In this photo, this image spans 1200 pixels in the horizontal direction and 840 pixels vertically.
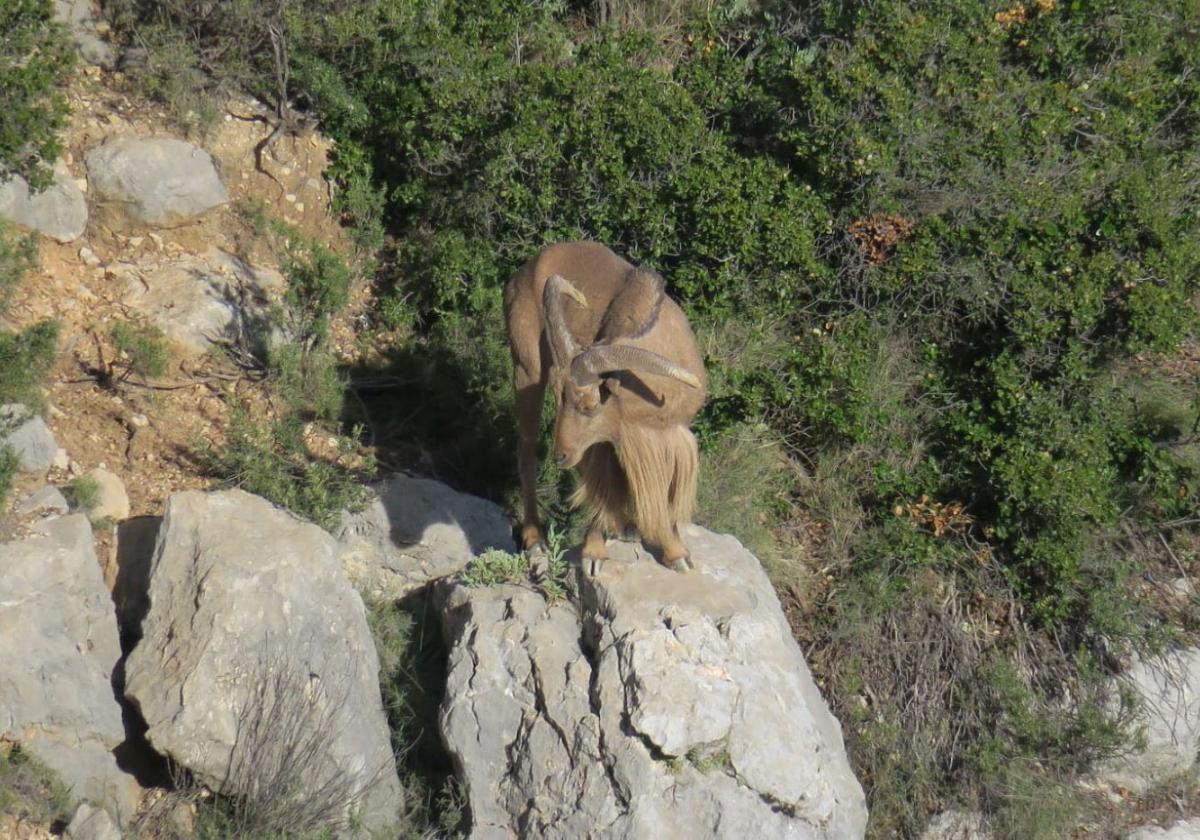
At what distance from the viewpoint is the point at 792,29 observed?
1003 centimetres

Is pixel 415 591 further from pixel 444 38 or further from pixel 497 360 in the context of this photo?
pixel 444 38

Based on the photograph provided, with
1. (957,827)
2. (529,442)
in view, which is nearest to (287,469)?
(529,442)

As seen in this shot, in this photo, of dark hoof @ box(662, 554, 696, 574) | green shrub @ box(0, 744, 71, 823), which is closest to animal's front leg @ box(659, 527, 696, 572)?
dark hoof @ box(662, 554, 696, 574)

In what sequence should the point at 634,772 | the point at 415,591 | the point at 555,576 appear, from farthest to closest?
1. the point at 415,591
2. the point at 555,576
3. the point at 634,772

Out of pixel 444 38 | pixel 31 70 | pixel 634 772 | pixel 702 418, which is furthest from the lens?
pixel 444 38

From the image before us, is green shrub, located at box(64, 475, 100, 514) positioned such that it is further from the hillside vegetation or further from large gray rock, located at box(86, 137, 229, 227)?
large gray rock, located at box(86, 137, 229, 227)

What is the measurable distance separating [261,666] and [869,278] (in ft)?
16.2

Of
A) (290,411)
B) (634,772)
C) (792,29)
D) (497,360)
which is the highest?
(792,29)

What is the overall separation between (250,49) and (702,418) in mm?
4940

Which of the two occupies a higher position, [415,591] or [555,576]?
[555,576]

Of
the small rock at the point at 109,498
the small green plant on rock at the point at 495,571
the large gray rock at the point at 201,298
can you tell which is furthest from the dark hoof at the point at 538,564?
the large gray rock at the point at 201,298

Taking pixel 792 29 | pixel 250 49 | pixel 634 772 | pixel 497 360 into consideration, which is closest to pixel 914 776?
pixel 634 772

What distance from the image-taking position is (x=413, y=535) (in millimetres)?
7582

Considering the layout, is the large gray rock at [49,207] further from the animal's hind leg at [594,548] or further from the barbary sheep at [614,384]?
the animal's hind leg at [594,548]
